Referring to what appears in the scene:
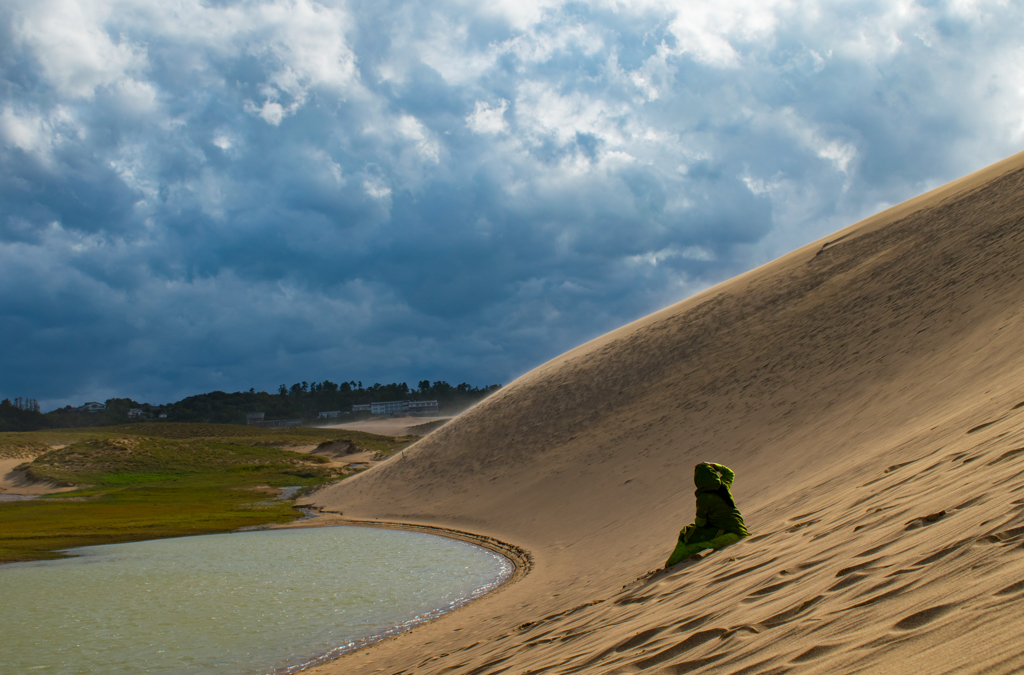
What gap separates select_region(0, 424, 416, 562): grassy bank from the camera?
2175 centimetres

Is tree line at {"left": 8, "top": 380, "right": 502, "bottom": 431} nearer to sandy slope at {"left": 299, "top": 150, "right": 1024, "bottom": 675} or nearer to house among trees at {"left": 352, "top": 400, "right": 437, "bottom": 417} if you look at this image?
house among trees at {"left": 352, "top": 400, "right": 437, "bottom": 417}

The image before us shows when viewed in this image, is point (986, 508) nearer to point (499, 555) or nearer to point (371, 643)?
point (371, 643)

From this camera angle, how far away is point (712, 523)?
7.22 meters

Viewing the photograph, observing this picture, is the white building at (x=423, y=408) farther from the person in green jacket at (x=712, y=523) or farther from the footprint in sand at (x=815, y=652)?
the footprint in sand at (x=815, y=652)

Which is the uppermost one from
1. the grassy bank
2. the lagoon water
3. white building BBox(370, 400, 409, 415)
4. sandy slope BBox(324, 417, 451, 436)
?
white building BBox(370, 400, 409, 415)

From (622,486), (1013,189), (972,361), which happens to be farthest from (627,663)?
(1013,189)

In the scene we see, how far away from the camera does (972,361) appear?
11.6 metres

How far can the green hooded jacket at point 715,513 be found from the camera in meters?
7.16

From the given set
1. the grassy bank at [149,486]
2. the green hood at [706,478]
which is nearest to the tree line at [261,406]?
the grassy bank at [149,486]

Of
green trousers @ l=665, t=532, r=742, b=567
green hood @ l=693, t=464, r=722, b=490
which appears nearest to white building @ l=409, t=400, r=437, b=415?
green hood @ l=693, t=464, r=722, b=490

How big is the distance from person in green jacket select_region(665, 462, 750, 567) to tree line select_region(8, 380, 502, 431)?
129917 mm

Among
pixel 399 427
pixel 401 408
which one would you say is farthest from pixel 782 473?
pixel 401 408

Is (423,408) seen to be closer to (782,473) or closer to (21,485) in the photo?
(21,485)

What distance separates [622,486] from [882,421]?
708 centimetres
